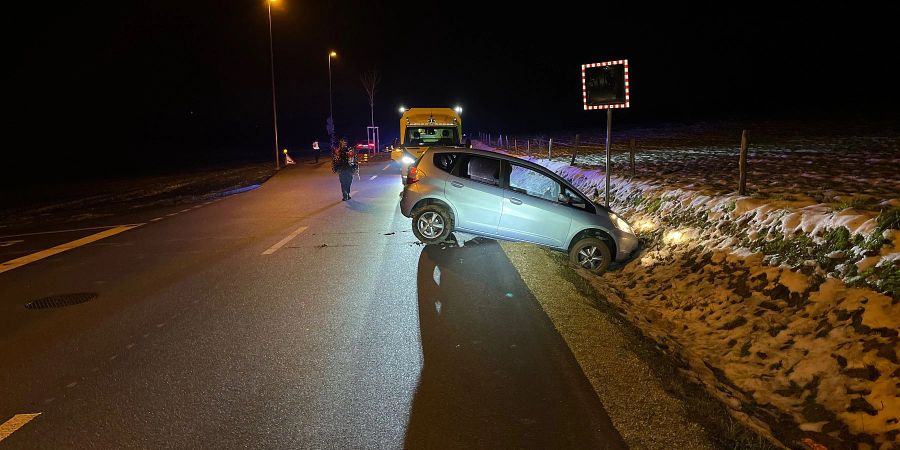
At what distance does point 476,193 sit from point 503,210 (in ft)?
1.67

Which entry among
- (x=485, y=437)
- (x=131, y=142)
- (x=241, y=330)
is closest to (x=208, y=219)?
(x=241, y=330)

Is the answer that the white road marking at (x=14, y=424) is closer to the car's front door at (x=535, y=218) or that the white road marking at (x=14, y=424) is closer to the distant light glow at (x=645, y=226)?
the car's front door at (x=535, y=218)

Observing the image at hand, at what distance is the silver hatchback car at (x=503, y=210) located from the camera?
908 cm

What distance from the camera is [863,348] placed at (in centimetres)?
498

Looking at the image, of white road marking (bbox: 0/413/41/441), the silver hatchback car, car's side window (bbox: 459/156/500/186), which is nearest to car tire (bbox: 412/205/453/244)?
the silver hatchback car

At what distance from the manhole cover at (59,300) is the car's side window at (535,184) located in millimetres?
5891

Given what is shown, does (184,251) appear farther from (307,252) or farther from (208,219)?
(208,219)

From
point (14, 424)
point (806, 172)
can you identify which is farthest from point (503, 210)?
point (806, 172)

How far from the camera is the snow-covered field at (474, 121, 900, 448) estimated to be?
4.60 metres

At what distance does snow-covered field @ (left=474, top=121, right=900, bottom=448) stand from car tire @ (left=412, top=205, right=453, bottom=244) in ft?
8.20

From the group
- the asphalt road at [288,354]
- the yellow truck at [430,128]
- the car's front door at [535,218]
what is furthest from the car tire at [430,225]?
the yellow truck at [430,128]

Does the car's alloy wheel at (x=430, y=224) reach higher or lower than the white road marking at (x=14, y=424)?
higher

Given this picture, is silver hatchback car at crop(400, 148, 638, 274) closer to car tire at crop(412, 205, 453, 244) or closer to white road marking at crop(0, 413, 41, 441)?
car tire at crop(412, 205, 453, 244)

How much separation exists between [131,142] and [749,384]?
74.4 meters
